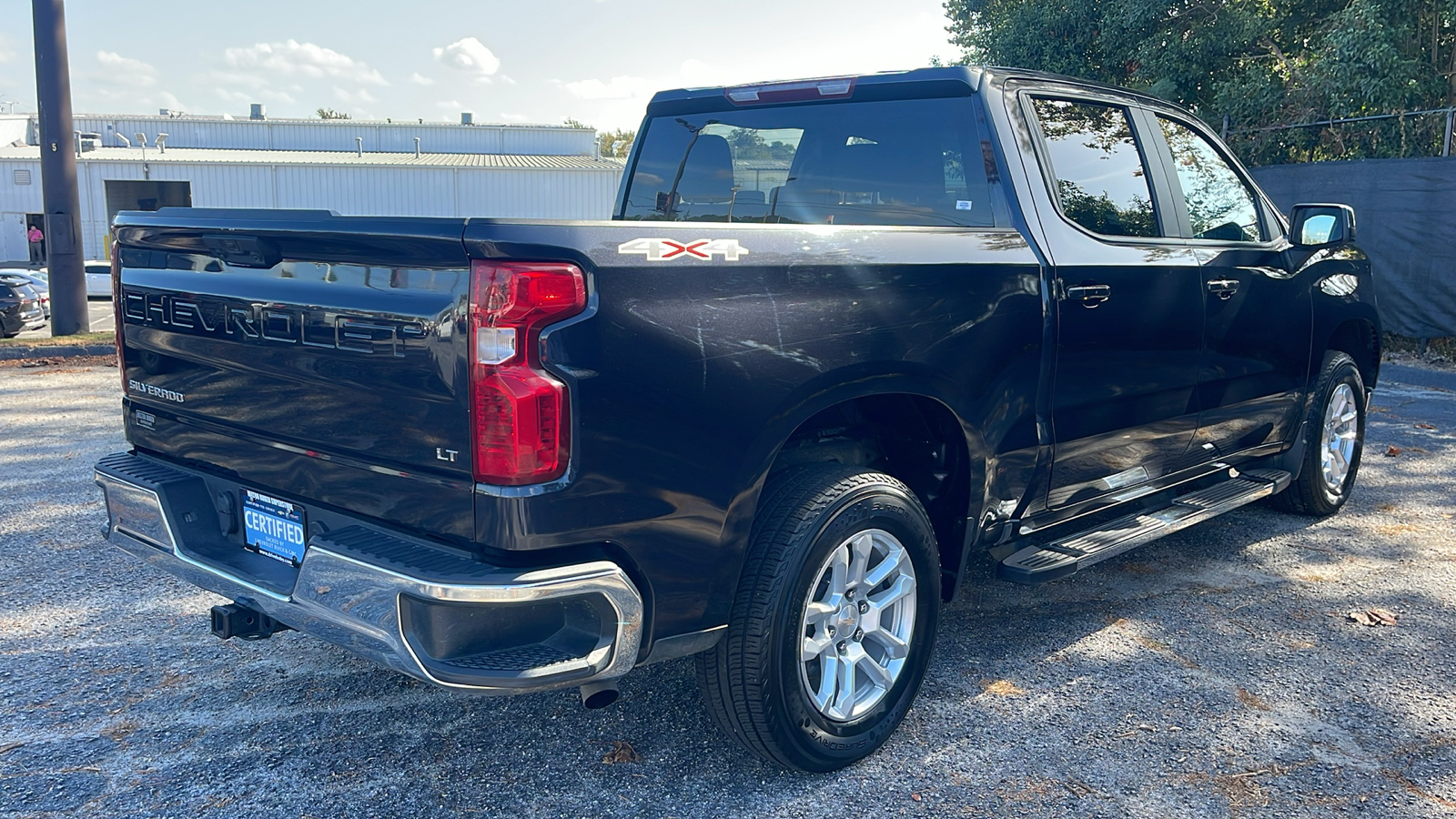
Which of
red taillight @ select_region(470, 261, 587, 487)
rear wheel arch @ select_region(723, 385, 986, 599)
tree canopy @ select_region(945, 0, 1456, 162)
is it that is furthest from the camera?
tree canopy @ select_region(945, 0, 1456, 162)

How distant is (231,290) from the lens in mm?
2881

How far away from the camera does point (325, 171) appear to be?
39344mm

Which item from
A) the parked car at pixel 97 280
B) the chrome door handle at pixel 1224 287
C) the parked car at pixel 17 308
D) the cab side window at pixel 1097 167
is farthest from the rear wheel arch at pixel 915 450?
the parked car at pixel 97 280

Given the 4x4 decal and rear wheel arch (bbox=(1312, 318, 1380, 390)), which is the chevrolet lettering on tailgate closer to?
the 4x4 decal

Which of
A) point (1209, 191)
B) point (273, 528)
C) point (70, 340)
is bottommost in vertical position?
point (70, 340)

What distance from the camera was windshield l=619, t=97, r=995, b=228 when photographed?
12.3 feet

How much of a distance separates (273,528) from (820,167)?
2.25m

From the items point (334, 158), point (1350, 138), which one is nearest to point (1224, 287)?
point (1350, 138)

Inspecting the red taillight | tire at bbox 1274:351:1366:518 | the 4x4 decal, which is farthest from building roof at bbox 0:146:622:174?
the red taillight

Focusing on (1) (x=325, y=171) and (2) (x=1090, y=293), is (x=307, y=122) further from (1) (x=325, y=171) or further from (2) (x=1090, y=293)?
(2) (x=1090, y=293)

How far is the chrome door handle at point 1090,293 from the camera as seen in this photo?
3.64 m

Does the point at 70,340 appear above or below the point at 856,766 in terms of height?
below

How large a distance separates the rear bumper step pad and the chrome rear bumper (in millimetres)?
1560

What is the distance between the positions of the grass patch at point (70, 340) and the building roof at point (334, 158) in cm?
2650
